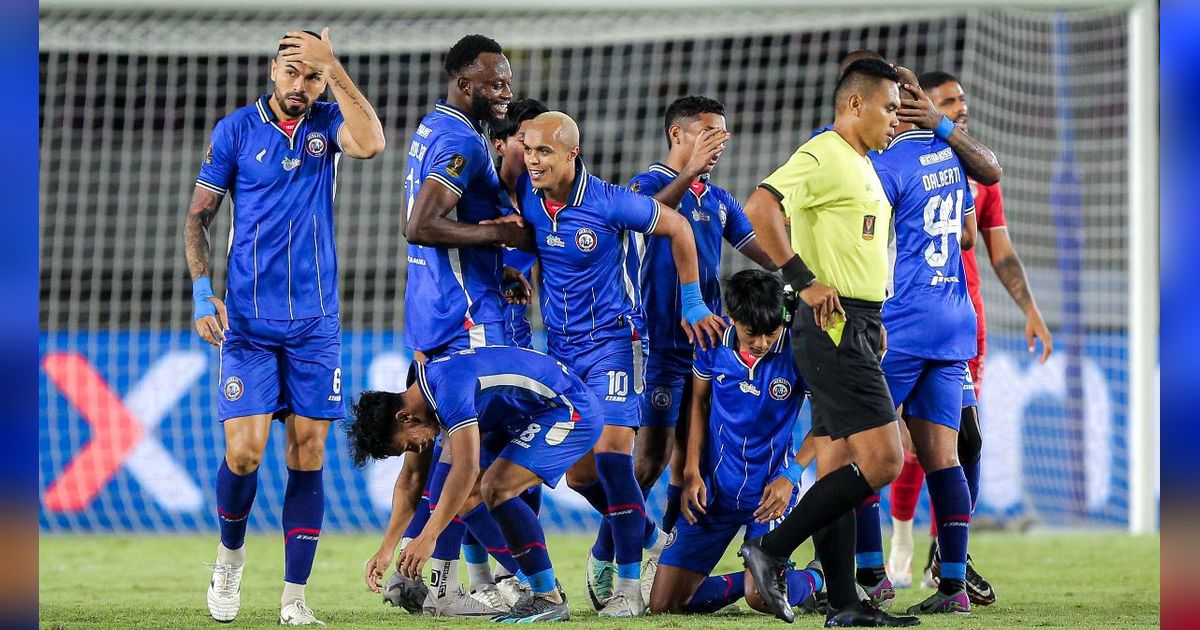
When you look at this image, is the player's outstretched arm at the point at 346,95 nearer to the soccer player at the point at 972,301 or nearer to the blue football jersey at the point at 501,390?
the blue football jersey at the point at 501,390

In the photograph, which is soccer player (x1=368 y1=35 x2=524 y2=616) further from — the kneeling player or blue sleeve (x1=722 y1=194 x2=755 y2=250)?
blue sleeve (x1=722 y1=194 x2=755 y2=250)

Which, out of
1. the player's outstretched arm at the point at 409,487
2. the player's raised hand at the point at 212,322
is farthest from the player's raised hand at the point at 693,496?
the player's raised hand at the point at 212,322

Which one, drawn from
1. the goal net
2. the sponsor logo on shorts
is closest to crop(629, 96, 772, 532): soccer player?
the sponsor logo on shorts

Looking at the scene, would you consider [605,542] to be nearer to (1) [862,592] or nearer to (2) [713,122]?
(1) [862,592]

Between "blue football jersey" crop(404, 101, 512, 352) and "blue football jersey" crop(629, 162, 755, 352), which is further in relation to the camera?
"blue football jersey" crop(629, 162, 755, 352)

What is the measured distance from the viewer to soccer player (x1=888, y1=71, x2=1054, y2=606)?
18.5 ft

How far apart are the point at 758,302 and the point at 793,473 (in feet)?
2.10

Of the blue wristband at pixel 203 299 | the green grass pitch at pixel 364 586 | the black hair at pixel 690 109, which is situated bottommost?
the green grass pitch at pixel 364 586

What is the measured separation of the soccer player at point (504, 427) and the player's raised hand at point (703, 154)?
1.03 m

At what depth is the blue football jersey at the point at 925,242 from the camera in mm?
5055

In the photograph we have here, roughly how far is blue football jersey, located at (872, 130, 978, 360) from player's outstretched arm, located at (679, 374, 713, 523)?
28.3 inches

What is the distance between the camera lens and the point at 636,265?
5410 mm
